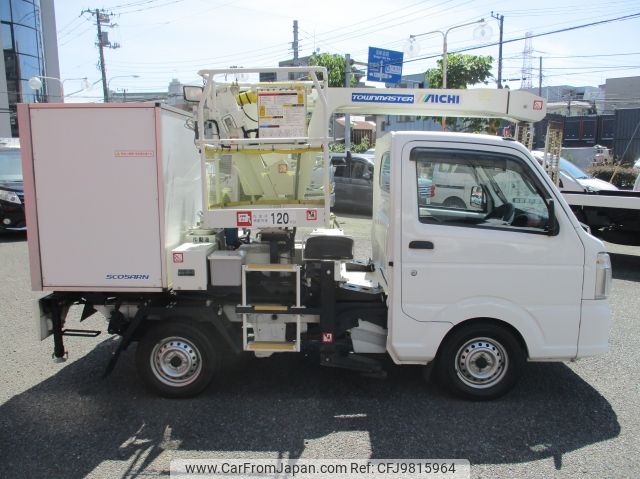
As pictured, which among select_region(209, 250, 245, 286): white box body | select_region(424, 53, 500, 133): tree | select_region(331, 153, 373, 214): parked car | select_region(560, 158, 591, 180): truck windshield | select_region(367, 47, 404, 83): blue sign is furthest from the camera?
select_region(367, 47, 404, 83): blue sign

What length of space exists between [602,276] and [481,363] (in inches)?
44.6

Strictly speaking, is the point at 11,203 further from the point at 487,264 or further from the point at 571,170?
the point at 571,170

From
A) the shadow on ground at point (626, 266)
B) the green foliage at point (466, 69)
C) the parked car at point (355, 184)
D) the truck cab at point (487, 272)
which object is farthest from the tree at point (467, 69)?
the truck cab at point (487, 272)

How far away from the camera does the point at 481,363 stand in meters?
4.21

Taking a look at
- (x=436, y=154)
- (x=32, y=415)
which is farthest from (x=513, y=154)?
(x=32, y=415)

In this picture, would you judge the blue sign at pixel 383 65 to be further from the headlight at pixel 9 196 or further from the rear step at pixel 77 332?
the rear step at pixel 77 332

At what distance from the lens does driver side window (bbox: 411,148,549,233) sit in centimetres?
407

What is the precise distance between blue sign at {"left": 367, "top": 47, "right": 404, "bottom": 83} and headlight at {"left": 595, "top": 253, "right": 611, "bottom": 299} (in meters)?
20.1

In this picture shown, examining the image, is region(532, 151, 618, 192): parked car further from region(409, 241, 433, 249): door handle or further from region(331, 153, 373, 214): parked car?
region(409, 241, 433, 249): door handle

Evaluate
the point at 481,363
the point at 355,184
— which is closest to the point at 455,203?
the point at 481,363

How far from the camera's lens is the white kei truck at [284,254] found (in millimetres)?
3979

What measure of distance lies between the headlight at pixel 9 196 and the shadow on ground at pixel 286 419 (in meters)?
8.41

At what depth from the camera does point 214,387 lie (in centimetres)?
450

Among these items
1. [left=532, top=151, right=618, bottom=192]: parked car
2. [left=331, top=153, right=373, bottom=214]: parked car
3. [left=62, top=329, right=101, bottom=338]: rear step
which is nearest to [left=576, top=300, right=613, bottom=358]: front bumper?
[left=62, top=329, right=101, bottom=338]: rear step
